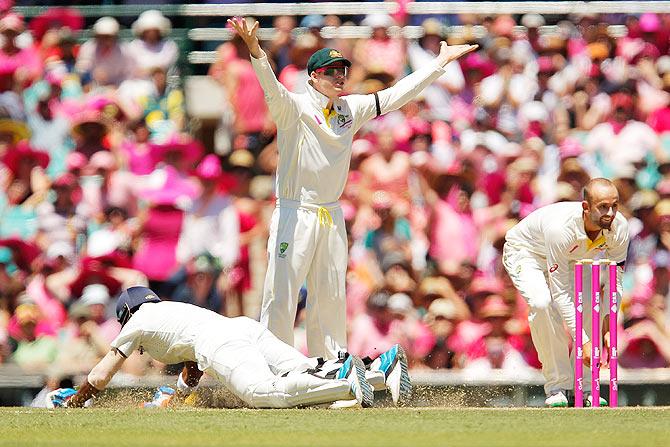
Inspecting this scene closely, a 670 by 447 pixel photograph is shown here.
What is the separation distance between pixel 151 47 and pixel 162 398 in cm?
536

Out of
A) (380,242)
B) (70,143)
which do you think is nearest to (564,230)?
(380,242)

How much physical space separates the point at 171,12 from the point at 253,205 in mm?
2846

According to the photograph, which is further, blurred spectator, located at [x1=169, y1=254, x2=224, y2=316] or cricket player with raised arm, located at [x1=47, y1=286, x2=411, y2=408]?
blurred spectator, located at [x1=169, y1=254, x2=224, y2=316]

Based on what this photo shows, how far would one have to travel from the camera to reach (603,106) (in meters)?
14.1

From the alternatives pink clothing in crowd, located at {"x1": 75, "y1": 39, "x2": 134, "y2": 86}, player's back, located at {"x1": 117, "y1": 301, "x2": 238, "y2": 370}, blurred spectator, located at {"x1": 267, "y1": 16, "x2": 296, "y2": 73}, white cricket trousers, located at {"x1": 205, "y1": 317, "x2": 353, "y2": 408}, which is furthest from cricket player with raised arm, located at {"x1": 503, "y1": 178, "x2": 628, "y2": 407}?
pink clothing in crowd, located at {"x1": 75, "y1": 39, "x2": 134, "y2": 86}

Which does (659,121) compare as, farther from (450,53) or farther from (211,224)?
(211,224)

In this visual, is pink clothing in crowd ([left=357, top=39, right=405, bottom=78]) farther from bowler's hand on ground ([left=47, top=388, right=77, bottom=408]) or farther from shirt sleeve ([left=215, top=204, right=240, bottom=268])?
bowler's hand on ground ([left=47, top=388, right=77, bottom=408])

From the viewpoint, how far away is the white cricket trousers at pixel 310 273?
9820 mm

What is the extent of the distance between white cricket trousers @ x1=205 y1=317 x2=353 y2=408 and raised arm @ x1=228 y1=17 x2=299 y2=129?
4.76ft

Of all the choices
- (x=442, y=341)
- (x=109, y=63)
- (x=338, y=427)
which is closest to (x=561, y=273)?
(x=442, y=341)

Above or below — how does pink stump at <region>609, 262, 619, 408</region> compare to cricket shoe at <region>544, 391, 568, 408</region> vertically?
above

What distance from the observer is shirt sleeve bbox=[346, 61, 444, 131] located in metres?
10.2

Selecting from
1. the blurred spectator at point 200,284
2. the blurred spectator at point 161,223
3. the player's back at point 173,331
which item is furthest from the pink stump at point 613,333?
the blurred spectator at point 161,223

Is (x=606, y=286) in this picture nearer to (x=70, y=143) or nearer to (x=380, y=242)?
(x=380, y=242)
